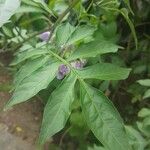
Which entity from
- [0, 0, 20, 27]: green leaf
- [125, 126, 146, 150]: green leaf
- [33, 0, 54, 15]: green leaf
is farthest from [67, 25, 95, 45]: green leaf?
[125, 126, 146, 150]: green leaf

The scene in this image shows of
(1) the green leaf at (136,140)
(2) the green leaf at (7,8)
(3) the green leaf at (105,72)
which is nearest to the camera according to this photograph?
(2) the green leaf at (7,8)

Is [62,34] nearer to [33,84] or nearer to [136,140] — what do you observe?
[33,84]

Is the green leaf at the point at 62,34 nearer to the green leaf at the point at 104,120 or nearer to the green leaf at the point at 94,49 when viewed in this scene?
the green leaf at the point at 94,49

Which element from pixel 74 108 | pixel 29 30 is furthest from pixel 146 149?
pixel 74 108

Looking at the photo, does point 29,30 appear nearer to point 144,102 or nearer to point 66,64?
point 66,64

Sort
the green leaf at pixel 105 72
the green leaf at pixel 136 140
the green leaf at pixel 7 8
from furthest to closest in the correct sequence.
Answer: the green leaf at pixel 136 140
the green leaf at pixel 105 72
the green leaf at pixel 7 8

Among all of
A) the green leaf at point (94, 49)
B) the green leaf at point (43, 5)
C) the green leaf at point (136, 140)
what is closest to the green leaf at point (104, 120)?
the green leaf at point (94, 49)
